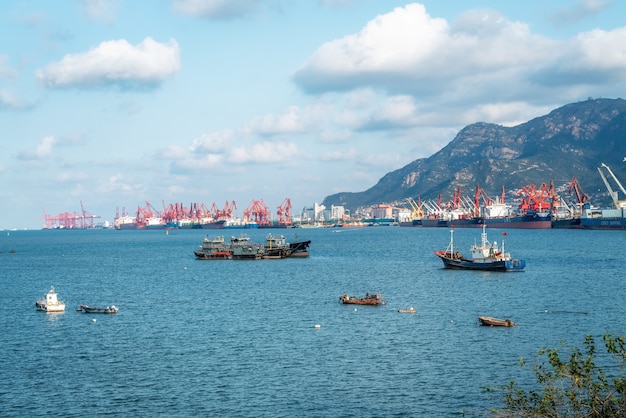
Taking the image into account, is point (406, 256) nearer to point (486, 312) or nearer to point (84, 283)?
point (84, 283)

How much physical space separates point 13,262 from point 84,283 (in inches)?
2628

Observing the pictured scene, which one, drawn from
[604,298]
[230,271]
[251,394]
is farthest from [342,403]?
[230,271]

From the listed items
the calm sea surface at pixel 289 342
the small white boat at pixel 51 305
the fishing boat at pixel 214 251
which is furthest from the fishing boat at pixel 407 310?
the fishing boat at pixel 214 251

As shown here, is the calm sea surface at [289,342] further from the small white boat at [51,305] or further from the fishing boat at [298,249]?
the fishing boat at [298,249]

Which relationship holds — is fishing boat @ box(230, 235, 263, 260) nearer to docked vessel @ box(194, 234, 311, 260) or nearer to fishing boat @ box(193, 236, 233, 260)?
docked vessel @ box(194, 234, 311, 260)

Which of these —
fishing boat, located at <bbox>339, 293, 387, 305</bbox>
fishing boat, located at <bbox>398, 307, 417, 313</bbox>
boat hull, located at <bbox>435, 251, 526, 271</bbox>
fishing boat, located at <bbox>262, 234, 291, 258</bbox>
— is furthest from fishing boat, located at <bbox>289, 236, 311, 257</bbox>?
fishing boat, located at <bbox>398, 307, 417, 313</bbox>

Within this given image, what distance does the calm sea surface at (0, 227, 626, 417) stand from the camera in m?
43.2

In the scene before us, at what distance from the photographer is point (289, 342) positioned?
5928 cm

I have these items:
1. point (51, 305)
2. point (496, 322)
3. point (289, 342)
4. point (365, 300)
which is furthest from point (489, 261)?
point (51, 305)

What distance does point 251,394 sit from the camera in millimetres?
44500

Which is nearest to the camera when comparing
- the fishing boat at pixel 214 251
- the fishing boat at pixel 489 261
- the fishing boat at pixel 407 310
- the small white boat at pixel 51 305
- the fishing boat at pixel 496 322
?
the fishing boat at pixel 496 322

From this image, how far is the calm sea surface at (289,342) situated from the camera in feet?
142

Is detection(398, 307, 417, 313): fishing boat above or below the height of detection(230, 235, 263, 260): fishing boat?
below

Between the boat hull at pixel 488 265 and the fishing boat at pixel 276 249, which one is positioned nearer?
the boat hull at pixel 488 265
